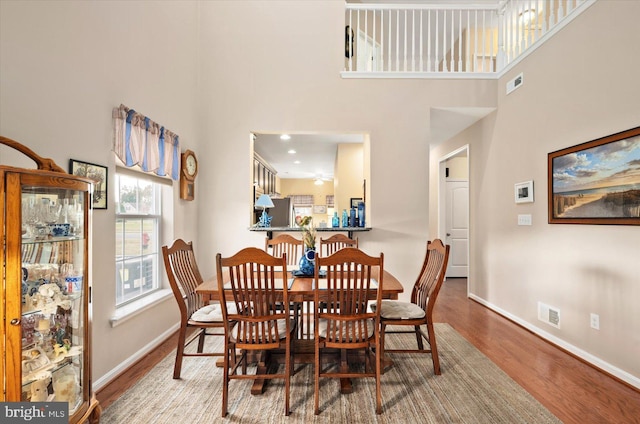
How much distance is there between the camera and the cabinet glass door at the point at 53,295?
54.2 inches

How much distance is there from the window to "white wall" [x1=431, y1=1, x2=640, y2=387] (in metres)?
4.04

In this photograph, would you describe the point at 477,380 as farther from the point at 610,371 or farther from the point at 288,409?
the point at 288,409

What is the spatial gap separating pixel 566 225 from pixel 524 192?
26.5 inches

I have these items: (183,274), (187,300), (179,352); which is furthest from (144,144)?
(179,352)

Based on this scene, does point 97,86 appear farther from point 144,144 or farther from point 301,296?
point 301,296

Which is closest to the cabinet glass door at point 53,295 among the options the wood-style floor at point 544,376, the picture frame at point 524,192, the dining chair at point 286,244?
the wood-style floor at point 544,376

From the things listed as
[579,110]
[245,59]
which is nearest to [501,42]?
[579,110]

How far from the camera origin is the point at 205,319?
240 cm

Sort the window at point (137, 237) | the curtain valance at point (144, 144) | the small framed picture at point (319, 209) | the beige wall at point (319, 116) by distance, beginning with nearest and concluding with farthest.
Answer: the beige wall at point (319, 116) → the curtain valance at point (144, 144) → the window at point (137, 237) → the small framed picture at point (319, 209)

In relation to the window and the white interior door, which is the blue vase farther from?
the white interior door

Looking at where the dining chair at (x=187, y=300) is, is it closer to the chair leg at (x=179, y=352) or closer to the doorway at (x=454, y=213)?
the chair leg at (x=179, y=352)

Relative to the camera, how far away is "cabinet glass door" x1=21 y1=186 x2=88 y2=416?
138cm

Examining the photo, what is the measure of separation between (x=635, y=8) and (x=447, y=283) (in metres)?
4.72

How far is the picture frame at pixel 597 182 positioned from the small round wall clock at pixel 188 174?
388cm
